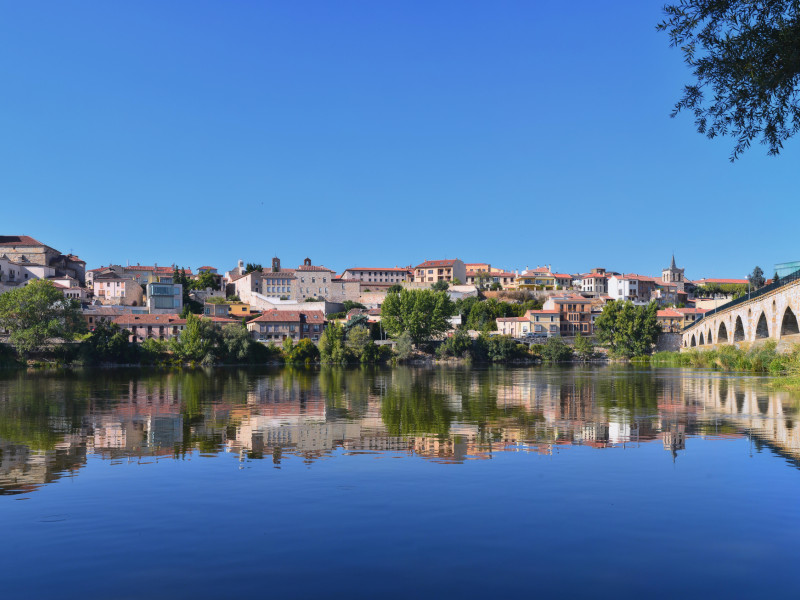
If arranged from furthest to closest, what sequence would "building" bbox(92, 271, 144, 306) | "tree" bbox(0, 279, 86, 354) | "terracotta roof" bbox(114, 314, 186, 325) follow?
1. "building" bbox(92, 271, 144, 306)
2. "terracotta roof" bbox(114, 314, 186, 325)
3. "tree" bbox(0, 279, 86, 354)

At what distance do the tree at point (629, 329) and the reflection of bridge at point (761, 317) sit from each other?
19.2 m

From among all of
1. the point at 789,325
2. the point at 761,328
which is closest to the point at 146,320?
the point at 761,328

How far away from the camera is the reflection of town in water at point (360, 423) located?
632 inches

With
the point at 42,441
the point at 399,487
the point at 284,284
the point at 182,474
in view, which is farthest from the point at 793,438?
the point at 284,284

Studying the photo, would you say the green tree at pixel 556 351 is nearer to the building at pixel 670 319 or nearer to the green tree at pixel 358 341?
the green tree at pixel 358 341

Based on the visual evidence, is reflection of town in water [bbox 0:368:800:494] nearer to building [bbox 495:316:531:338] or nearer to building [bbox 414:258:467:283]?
building [bbox 495:316:531:338]

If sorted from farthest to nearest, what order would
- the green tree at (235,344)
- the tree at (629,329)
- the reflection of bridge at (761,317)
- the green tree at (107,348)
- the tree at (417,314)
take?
the tree at (417,314), the tree at (629,329), the green tree at (235,344), the green tree at (107,348), the reflection of bridge at (761,317)

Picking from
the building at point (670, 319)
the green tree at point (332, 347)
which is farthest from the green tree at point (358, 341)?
the building at point (670, 319)

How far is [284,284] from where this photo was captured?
12925 centimetres

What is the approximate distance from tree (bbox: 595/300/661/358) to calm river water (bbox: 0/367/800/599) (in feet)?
255

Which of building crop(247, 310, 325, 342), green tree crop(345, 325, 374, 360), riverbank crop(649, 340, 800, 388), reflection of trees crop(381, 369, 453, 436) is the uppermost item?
building crop(247, 310, 325, 342)

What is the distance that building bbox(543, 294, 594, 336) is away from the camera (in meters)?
118

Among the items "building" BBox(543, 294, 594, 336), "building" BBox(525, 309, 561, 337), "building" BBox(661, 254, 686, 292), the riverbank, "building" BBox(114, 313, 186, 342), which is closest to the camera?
the riverbank

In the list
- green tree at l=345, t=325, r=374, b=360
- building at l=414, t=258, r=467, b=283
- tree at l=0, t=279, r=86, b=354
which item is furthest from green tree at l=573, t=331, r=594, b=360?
tree at l=0, t=279, r=86, b=354
